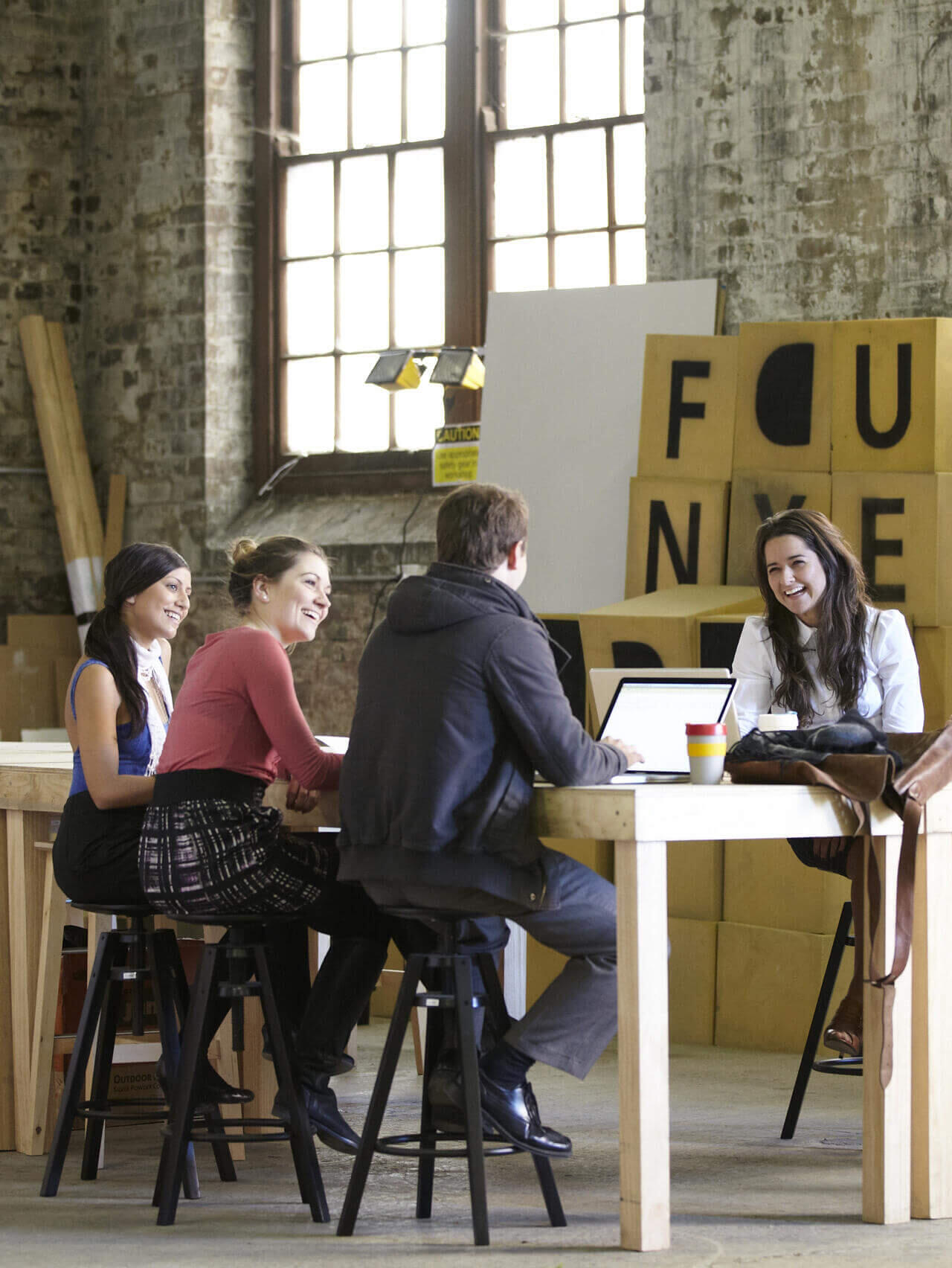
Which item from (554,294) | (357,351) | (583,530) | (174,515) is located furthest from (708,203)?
(174,515)

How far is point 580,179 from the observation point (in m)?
7.98

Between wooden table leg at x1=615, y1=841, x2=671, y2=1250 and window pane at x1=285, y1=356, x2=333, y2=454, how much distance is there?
5.79 m

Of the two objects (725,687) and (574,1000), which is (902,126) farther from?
(574,1000)

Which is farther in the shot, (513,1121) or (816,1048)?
(816,1048)

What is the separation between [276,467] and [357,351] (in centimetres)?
69

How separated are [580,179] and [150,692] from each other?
4657 millimetres

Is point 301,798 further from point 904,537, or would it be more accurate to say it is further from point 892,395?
point 892,395

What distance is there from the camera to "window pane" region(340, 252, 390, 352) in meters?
8.52

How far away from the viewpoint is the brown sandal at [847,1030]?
3990 mm

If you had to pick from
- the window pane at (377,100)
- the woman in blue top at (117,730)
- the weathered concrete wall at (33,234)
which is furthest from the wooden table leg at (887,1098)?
the weathered concrete wall at (33,234)

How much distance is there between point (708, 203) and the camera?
22.2ft

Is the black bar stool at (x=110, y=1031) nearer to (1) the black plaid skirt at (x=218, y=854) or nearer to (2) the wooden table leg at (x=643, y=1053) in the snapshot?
(1) the black plaid skirt at (x=218, y=854)

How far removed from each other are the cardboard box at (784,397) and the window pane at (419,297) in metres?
2.68

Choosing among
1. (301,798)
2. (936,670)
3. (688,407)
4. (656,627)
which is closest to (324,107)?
(688,407)
